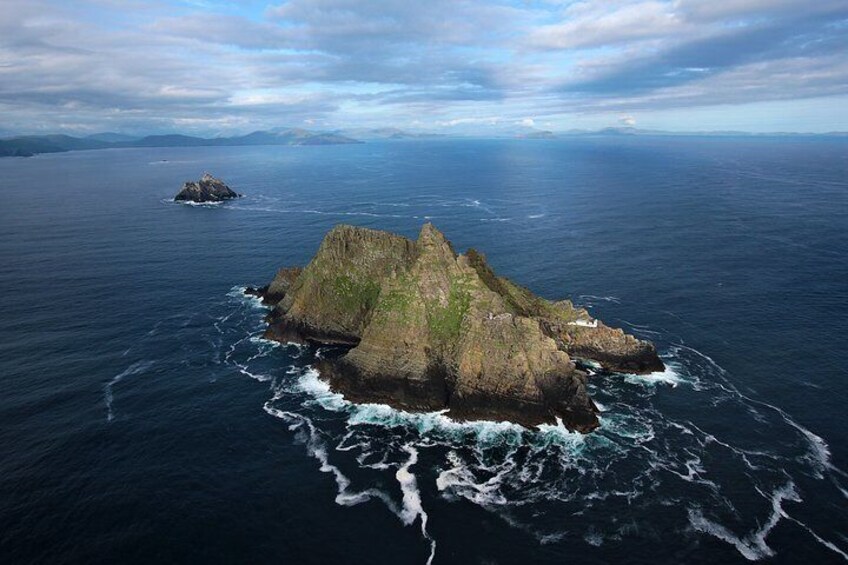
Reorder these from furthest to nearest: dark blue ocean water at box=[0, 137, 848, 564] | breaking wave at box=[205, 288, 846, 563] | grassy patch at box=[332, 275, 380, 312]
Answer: grassy patch at box=[332, 275, 380, 312] < breaking wave at box=[205, 288, 846, 563] < dark blue ocean water at box=[0, 137, 848, 564]

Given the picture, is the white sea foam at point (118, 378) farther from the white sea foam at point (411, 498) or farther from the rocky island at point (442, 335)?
the white sea foam at point (411, 498)

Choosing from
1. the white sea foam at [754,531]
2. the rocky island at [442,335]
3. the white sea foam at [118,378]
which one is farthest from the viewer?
the white sea foam at [118,378]

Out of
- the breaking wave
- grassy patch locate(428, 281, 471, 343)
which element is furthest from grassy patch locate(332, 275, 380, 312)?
grassy patch locate(428, 281, 471, 343)

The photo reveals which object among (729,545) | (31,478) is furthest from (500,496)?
(31,478)

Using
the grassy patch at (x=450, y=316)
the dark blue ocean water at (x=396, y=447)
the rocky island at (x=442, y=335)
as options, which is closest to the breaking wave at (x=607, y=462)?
the dark blue ocean water at (x=396, y=447)

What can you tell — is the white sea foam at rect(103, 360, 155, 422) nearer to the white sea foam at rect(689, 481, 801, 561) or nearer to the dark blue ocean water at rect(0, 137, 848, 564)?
the dark blue ocean water at rect(0, 137, 848, 564)

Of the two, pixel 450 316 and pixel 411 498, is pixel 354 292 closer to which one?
pixel 450 316

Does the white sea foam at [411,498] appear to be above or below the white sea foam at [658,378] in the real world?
below
